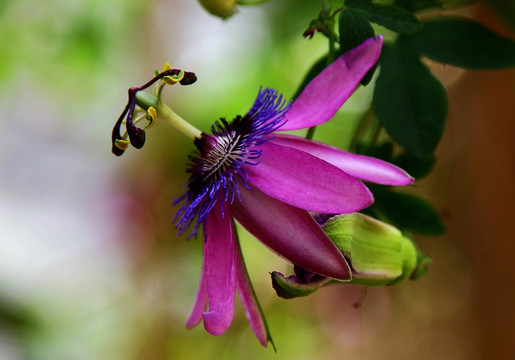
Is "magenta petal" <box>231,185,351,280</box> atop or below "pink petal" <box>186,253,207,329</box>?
atop

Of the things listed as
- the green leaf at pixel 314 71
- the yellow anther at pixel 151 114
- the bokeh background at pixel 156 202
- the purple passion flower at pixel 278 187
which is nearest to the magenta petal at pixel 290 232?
the purple passion flower at pixel 278 187

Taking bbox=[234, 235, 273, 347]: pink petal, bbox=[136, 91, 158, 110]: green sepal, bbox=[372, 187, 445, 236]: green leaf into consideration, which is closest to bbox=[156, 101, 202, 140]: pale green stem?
bbox=[136, 91, 158, 110]: green sepal

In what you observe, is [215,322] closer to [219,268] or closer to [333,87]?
[219,268]

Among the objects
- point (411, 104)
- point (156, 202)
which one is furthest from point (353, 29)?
point (156, 202)

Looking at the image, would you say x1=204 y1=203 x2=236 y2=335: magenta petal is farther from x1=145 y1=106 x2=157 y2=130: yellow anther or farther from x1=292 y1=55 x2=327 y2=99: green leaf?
Result: x1=292 y1=55 x2=327 y2=99: green leaf

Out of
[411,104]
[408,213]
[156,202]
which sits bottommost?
[156,202]

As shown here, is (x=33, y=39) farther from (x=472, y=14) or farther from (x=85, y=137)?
(x=472, y=14)

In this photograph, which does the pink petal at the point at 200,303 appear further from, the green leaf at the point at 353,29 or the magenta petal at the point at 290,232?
the green leaf at the point at 353,29
